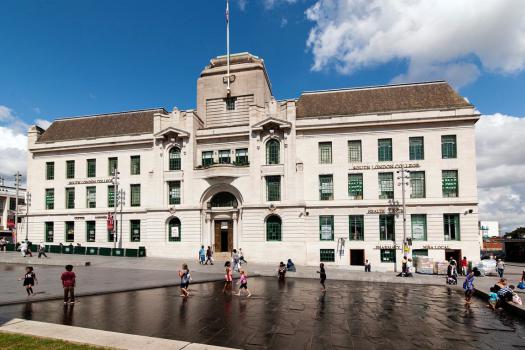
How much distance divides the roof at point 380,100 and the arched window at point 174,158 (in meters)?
14.9

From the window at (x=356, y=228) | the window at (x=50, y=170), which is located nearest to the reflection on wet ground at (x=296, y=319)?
the window at (x=356, y=228)

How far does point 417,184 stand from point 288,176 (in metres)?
13.5

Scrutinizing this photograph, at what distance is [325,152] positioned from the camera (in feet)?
129

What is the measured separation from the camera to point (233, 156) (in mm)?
41406

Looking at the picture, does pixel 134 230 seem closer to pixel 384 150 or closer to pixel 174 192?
pixel 174 192

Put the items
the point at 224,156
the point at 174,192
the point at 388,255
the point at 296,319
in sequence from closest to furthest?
the point at 296,319 → the point at 388,255 → the point at 174,192 → the point at 224,156

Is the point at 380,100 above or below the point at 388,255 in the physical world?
above

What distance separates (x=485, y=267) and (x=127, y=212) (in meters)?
38.9

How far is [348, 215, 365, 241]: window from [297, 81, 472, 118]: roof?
1148 cm

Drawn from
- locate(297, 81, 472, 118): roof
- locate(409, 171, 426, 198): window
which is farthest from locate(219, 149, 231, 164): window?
locate(409, 171, 426, 198): window

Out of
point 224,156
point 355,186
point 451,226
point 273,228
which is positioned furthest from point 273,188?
point 451,226

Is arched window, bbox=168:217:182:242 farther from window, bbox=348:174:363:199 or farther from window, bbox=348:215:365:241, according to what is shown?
window, bbox=348:174:363:199

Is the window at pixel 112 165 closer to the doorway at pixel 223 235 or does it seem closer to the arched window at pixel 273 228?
the doorway at pixel 223 235

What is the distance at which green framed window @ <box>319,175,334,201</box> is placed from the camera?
38.7 metres
